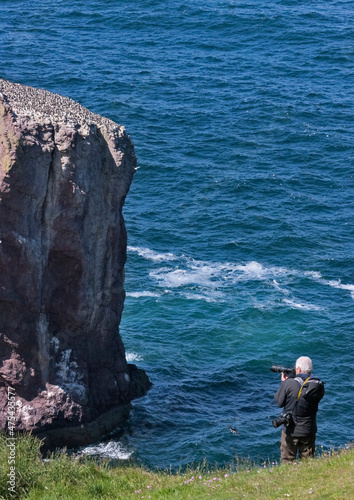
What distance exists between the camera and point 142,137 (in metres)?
71.0

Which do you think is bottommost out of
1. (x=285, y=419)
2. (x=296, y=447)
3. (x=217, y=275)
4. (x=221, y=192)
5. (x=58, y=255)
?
(x=217, y=275)

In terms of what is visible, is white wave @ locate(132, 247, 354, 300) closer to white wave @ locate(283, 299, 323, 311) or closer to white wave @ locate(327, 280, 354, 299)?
white wave @ locate(327, 280, 354, 299)

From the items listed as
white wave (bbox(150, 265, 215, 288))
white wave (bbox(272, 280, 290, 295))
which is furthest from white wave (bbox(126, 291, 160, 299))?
white wave (bbox(272, 280, 290, 295))

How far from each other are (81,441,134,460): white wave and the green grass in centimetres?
831

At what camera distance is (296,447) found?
973 inches

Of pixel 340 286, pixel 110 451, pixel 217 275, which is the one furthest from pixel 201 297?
pixel 110 451

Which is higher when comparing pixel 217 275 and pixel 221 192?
pixel 221 192

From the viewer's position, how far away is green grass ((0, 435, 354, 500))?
21.4 meters

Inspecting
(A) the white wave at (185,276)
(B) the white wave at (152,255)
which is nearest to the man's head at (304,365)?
(A) the white wave at (185,276)

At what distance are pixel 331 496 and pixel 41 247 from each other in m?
17.2

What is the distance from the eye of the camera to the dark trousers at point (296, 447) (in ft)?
79.6

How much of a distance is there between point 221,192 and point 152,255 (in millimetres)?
10136

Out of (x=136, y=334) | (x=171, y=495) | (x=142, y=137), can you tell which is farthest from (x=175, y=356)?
(x=142, y=137)

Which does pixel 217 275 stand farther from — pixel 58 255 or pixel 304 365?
pixel 304 365
